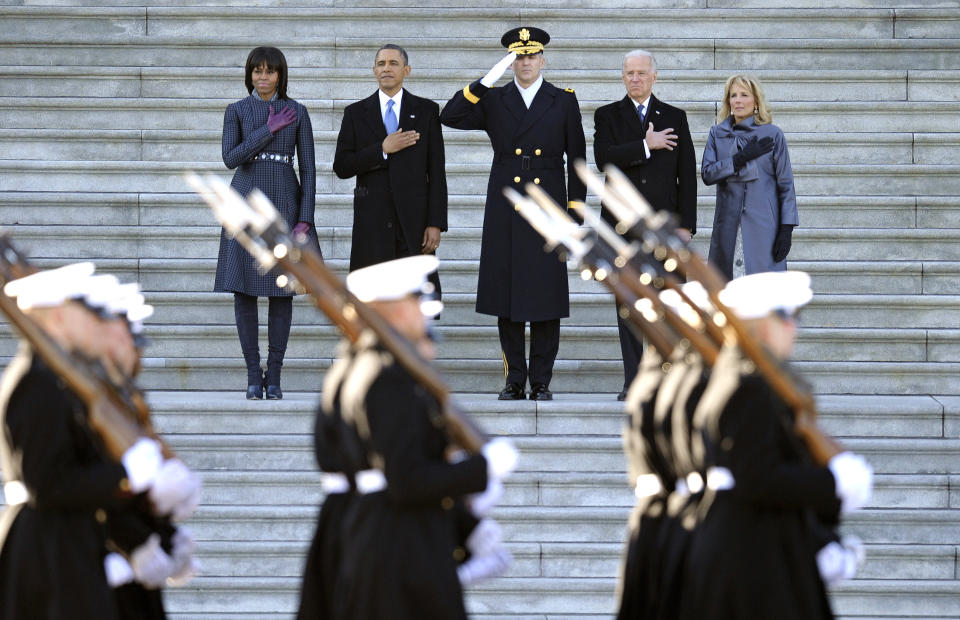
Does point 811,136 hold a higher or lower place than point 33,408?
higher

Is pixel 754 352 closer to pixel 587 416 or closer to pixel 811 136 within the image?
pixel 587 416

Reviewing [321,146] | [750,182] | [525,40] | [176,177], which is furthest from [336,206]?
[750,182]

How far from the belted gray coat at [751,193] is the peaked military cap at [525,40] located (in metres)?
1.12

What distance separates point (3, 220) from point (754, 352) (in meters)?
6.77

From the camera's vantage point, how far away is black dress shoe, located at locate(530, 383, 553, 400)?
29.6 feet

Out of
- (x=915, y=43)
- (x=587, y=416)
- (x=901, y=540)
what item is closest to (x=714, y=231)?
(x=587, y=416)

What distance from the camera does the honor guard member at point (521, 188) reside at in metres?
9.09

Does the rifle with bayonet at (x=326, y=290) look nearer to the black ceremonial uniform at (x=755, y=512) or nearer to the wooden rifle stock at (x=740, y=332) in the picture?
the black ceremonial uniform at (x=755, y=512)

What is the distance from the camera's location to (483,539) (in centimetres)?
521

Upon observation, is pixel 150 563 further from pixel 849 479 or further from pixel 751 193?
pixel 751 193

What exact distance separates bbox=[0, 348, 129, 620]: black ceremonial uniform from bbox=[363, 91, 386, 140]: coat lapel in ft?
14.8

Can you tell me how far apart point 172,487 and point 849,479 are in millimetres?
2092

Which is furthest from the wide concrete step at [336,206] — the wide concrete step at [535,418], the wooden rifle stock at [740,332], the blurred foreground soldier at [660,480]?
the wooden rifle stock at [740,332]

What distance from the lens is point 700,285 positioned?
564 centimetres
